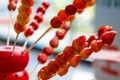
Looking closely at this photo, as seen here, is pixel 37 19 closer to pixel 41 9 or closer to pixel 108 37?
pixel 41 9

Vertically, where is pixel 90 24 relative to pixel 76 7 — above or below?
below

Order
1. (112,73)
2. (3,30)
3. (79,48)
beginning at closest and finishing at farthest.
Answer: (79,48) < (112,73) < (3,30)

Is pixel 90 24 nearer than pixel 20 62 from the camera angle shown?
No

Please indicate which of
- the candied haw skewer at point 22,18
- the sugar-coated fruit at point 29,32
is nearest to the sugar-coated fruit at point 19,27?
the candied haw skewer at point 22,18

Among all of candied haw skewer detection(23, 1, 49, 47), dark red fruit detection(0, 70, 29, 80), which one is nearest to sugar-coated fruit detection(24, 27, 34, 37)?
candied haw skewer detection(23, 1, 49, 47)

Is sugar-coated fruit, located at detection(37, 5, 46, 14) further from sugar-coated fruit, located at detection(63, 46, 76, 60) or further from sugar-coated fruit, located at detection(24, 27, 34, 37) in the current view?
sugar-coated fruit, located at detection(63, 46, 76, 60)

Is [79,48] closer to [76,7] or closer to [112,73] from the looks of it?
[76,7]

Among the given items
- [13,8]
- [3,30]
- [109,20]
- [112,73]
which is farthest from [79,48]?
[3,30]

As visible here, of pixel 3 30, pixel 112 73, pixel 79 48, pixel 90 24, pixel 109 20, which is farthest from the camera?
pixel 3 30
